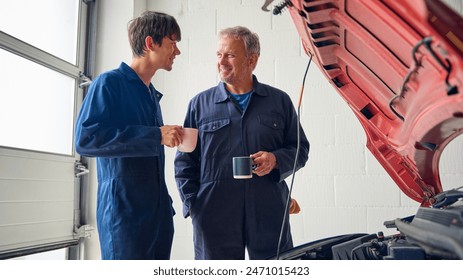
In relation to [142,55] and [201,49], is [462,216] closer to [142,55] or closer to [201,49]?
[142,55]

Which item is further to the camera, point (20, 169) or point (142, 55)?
point (20, 169)

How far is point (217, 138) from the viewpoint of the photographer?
94 centimetres

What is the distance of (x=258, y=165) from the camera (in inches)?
33.9

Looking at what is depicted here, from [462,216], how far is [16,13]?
1179 millimetres

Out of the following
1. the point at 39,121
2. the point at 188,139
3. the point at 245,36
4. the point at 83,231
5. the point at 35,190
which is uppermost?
the point at 245,36

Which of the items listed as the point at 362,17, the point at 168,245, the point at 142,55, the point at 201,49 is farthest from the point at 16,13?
the point at 362,17

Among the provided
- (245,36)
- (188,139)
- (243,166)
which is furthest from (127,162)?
(245,36)

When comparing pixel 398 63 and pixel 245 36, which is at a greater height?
pixel 245 36

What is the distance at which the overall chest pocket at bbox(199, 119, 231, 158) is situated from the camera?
Result: 0.93 m

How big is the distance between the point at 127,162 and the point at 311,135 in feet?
2.42

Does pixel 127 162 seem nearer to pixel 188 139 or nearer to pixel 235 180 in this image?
pixel 188 139

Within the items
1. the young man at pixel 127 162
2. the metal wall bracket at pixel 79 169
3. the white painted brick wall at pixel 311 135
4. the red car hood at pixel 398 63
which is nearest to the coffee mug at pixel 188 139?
the young man at pixel 127 162

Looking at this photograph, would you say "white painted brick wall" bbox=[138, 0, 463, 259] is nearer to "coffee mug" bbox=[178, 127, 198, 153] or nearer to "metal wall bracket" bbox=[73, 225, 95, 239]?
"metal wall bracket" bbox=[73, 225, 95, 239]

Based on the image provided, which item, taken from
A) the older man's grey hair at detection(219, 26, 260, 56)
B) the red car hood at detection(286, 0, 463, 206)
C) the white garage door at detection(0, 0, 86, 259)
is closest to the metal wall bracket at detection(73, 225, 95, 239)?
the white garage door at detection(0, 0, 86, 259)
